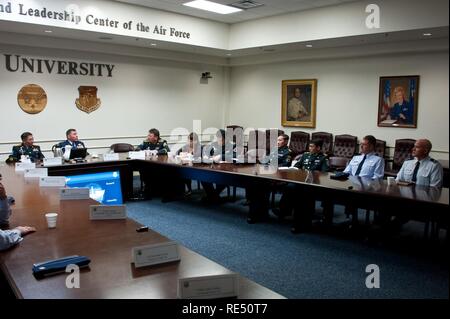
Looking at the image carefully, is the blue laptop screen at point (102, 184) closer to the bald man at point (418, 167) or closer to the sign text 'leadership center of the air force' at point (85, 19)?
the sign text 'leadership center of the air force' at point (85, 19)

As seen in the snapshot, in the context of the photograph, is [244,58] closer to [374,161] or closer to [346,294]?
[374,161]

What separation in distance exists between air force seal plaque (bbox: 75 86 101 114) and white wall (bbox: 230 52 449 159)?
144 inches

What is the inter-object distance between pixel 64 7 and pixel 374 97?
5.62 m

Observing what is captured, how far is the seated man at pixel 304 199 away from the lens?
489 centimetres

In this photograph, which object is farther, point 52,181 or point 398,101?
point 398,101

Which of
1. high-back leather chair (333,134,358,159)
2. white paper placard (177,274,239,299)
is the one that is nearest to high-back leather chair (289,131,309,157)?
high-back leather chair (333,134,358,159)

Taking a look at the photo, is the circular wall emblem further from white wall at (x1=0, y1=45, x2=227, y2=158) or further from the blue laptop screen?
the blue laptop screen

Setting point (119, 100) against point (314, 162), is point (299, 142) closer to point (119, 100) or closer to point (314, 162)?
point (314, 162)

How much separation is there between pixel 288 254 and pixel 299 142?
4.83 meters

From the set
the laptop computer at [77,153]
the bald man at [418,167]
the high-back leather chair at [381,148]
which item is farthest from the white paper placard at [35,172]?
the high-back leather chair at [381,148]

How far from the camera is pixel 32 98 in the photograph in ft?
24.1

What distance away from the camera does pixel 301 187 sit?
465cm

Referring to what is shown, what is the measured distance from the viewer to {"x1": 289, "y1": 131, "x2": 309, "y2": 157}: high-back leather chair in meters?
8.63

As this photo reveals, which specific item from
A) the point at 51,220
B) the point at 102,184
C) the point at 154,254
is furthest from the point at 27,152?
the point at 154,254
